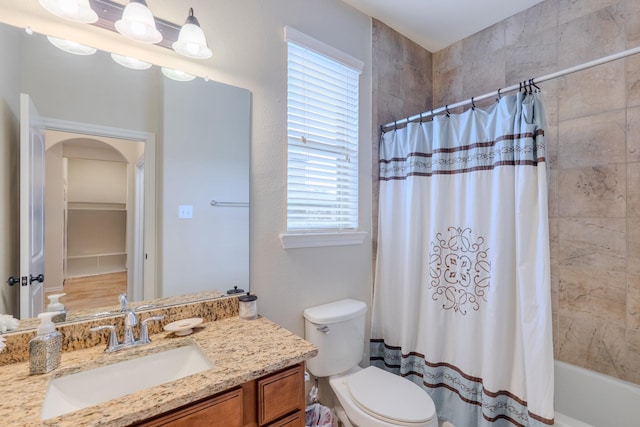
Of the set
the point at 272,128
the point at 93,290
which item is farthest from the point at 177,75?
the point at 93,290

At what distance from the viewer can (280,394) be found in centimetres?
100

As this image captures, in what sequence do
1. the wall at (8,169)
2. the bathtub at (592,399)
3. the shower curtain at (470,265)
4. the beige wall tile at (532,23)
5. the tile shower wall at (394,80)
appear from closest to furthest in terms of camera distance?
the wall at (8,169) → the shower curtain at (470,265) → the bathtub at (592,399) → the beige wall tile at (532,23) → the tile shower wall at (394,80)

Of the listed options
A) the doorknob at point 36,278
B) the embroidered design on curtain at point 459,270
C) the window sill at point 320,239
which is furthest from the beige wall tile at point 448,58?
the doorknob at point 36,278

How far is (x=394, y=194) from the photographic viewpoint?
6.64 feet

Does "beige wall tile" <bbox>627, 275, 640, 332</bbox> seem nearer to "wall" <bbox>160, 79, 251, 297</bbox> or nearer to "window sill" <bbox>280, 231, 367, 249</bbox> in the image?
"window sill" <bbox>280, 231, 367, 249</bbox>

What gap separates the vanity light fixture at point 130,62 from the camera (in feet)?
3.86

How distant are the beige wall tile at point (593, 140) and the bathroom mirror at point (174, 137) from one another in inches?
74.7

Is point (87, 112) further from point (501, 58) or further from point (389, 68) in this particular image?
point (501, 58)

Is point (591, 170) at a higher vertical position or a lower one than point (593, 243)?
higher

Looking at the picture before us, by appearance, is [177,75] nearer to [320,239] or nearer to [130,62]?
[130,62]

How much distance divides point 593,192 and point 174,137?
89.2 inches

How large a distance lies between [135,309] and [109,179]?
0.54 m

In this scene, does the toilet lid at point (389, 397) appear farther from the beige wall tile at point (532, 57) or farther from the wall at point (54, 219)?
the beige wall tile at point (532, 57)

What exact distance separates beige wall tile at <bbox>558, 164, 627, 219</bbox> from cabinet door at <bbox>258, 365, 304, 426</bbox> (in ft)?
6.06
